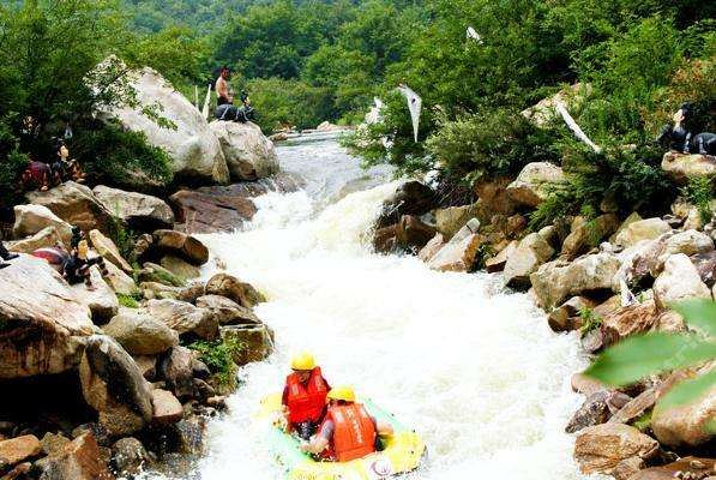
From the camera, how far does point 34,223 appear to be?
10.3m

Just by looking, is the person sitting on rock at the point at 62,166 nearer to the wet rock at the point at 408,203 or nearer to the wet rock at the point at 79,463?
the wet rock at the point at 408,203

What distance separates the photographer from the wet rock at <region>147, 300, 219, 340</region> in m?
8.84

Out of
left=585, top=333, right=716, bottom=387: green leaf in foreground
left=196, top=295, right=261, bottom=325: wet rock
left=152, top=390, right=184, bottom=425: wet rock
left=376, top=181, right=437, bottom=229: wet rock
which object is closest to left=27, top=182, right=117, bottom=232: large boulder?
left=196, top=295, right=261, bottom=325: wet rock

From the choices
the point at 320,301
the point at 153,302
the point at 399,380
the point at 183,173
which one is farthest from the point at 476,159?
the point at 183,173

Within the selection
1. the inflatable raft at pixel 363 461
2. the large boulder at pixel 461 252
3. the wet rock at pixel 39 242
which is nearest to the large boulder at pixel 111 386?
the inflatable raft at pixel 363 461

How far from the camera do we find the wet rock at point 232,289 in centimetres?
1072

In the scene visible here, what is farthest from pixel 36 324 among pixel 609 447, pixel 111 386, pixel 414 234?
pixel 414 234

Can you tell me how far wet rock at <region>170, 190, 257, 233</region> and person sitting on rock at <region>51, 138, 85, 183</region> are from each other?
323 cm

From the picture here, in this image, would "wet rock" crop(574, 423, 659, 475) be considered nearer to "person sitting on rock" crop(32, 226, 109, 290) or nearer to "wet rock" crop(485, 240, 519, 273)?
"wet rock" crop(485, 240, 519, 273)

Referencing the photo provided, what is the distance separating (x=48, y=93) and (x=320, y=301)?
6.52m

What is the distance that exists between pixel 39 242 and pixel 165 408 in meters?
3.76

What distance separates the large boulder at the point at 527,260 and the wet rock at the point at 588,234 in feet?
1.11

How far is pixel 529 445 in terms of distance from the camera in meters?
6.93

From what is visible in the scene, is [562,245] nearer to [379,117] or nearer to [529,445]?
[529,445]
